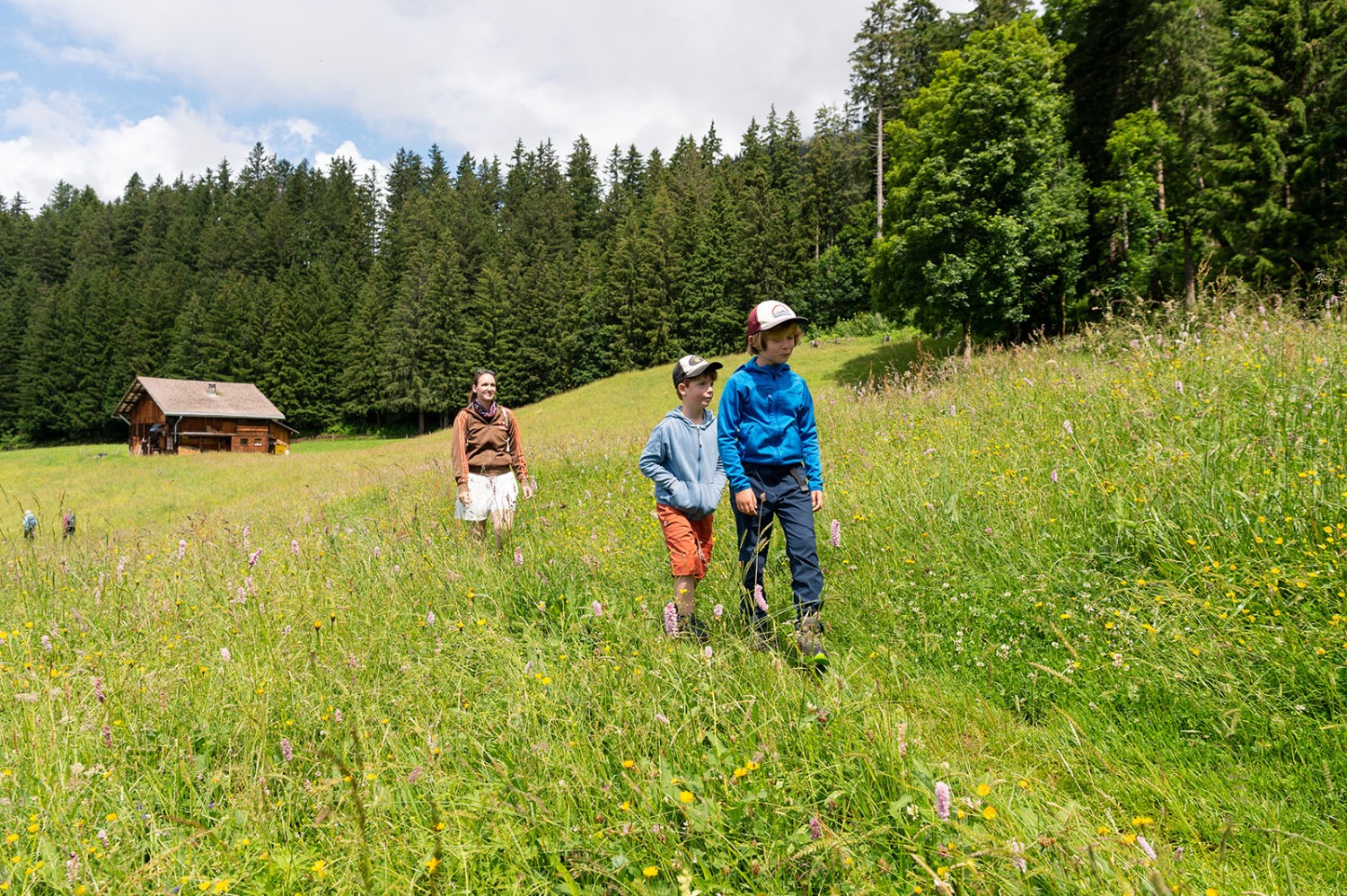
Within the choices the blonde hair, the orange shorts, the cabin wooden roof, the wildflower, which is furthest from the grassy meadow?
the cabin wooden roof

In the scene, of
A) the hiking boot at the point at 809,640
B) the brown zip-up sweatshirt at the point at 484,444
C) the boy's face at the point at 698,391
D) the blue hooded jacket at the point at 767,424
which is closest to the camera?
the hiking boot at the point at 809,640

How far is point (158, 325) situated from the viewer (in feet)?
236

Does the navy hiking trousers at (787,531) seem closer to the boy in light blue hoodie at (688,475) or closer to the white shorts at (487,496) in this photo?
the boy in light blue hoodie at (688,475)

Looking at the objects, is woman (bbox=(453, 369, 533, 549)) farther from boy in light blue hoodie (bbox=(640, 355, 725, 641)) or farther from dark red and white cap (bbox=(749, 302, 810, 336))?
dark red and white cap (bbox=(749, 302, 810, 336))

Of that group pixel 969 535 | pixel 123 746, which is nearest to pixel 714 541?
pixel 969 535

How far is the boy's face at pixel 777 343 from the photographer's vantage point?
4012 mm

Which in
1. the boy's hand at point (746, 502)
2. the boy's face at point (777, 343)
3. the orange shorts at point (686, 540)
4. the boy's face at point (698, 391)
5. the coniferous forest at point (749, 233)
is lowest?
the orange shorts at point (686, 540)

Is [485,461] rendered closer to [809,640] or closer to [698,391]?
[698,391]

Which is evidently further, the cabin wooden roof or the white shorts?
the cabin wooden roof

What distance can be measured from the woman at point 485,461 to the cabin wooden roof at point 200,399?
183 feet

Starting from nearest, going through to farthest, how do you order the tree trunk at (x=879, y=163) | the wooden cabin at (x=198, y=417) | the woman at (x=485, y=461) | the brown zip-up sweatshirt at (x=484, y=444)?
the woman at (x=485, y=461), the brown zip-up sweatshirt at (x=484, y=444), the tree trunk at (x=879, y=163), the wooden cabin at (x=198, y=417)

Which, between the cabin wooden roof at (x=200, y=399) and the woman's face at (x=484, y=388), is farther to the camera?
the cabin wooden roof at (x=200, y=399)

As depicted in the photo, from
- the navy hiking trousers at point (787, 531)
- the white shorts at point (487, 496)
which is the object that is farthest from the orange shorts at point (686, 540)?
the white shorts at point (487, 496)

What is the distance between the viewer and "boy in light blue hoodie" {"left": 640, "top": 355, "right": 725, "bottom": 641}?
406 centimetres
